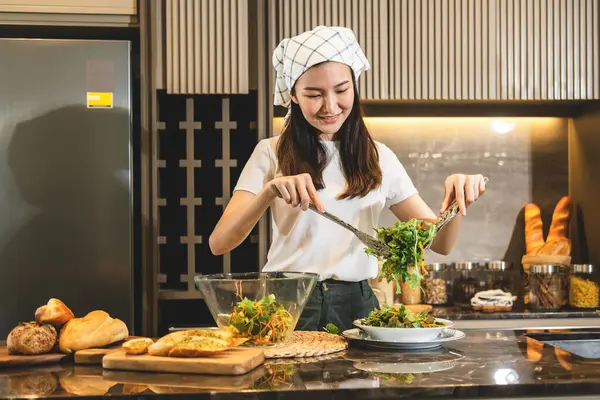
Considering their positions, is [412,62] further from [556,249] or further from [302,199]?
[302,199]

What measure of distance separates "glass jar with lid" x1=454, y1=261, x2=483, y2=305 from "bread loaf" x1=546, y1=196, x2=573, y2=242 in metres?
0.35

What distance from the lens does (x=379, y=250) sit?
5.51 ft

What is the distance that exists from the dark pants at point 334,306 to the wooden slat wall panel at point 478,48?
142 cm

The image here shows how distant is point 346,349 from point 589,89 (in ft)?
7.26

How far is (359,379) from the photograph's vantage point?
1.30m

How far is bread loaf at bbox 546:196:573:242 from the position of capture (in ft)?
11.5

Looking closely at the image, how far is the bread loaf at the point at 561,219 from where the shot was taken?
3.50 metres

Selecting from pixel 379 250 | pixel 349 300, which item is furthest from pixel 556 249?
pixel 379 250

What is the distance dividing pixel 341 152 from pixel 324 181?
96 mm

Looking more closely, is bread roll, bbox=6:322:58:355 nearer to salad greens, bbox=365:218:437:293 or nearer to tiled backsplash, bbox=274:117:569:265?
salad greens, bbox=365:218:437:293

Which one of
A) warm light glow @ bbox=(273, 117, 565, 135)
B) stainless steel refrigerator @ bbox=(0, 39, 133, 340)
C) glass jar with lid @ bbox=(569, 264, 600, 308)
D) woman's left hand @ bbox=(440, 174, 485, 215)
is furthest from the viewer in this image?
warm light glow @ bbox=(273, 117, 565, 135)

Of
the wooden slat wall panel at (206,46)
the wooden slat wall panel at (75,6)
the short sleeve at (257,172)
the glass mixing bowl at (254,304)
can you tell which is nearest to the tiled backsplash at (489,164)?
the wooden slat wall panel at (206,46)

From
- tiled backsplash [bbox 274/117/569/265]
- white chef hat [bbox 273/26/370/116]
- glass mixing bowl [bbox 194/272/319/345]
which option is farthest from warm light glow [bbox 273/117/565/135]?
glass mixing bowl [bbox 194/272/319/345]

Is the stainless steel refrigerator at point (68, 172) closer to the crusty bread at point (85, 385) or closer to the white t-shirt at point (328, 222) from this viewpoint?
the white t-shirt at point (328, 222)
